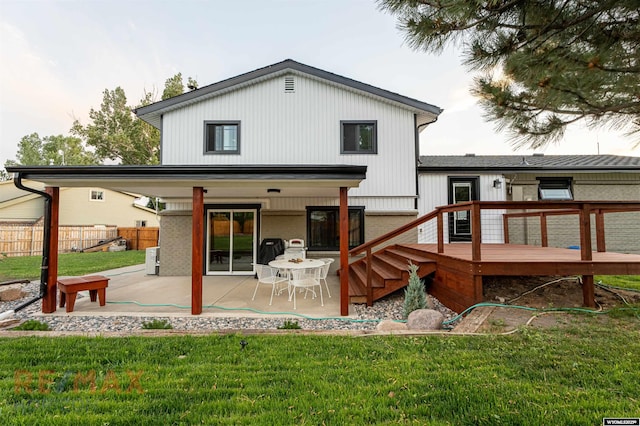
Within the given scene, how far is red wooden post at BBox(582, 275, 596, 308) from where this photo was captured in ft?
14.2

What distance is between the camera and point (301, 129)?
8734 mm

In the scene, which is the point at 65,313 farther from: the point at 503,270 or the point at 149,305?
the point at 503,270

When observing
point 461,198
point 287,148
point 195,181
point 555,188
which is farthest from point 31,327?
point 555,188

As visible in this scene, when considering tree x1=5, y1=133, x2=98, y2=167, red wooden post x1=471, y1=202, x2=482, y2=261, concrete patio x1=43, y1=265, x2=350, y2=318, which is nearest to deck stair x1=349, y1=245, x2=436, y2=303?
concrete patio x1=43, y1=265, x2=350, y2=318

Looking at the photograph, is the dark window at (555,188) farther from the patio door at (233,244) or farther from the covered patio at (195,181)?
the patio door at (233,244)

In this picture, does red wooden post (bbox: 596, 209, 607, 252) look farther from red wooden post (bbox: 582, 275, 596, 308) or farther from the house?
the house

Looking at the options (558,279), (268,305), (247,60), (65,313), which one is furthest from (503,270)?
(247,60)

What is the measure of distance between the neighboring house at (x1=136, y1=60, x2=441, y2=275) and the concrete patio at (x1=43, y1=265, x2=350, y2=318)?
4.33ft

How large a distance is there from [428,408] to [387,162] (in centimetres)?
731

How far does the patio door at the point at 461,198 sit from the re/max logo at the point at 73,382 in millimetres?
8708

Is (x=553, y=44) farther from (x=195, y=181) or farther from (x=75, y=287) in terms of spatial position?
(x=75, y=287)

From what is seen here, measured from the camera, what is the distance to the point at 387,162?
862cm

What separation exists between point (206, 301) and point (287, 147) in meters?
5.11

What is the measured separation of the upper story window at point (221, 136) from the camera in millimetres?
8812
